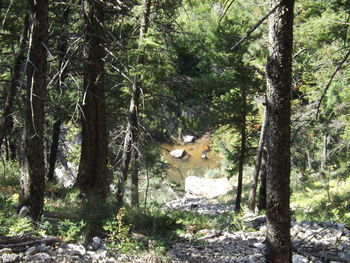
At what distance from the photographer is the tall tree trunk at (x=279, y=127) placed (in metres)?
4.13

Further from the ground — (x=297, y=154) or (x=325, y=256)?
(x=297, y=154)

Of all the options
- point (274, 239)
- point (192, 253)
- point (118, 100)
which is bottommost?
point (192, 253)

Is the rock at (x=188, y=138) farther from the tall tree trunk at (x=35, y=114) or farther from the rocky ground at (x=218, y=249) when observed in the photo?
the tall tree trunk at (x=35, y=114)

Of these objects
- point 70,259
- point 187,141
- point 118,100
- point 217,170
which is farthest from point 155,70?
point 187,141

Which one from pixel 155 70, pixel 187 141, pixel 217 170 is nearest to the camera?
pixel 155 70

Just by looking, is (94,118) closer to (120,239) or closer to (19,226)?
(120,239)

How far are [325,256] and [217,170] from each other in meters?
26.2

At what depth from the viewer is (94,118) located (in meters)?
8.77

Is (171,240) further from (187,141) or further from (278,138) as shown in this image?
(187,141)

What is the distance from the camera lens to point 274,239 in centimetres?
444

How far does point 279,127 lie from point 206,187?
83.1ft

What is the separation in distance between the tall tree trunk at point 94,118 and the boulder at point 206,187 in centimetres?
1903

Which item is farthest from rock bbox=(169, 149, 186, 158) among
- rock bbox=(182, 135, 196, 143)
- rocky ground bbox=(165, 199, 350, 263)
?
rocky ground bbox=(165, 199, 350, 263)

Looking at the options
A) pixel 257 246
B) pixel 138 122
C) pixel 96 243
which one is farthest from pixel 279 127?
pixel 138 122
